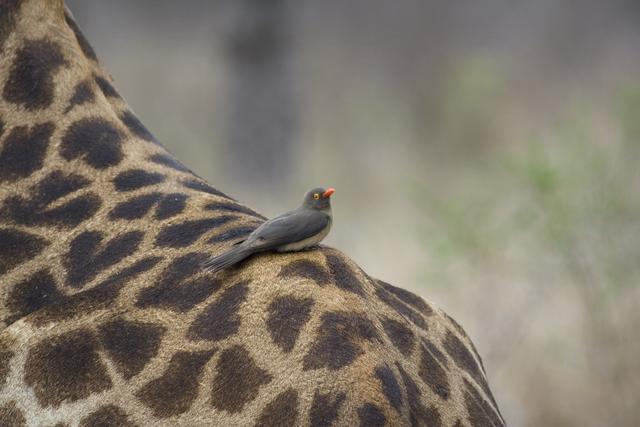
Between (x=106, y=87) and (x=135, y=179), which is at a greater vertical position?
(x=106, y=87)

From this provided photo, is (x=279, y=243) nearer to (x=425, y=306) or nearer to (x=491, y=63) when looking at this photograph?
(x=425, y=306)

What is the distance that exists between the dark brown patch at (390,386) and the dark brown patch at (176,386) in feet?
1.80

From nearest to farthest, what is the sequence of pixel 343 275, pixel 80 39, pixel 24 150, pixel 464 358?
1. pixel 343 275
2. pixel 464 358
3. pixel 24 150
4. pixel 80 39

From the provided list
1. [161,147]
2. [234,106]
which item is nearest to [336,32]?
[234,106]

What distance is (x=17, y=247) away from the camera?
11.5 ft

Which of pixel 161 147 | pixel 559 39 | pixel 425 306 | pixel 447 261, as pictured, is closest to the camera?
pixel 425 306

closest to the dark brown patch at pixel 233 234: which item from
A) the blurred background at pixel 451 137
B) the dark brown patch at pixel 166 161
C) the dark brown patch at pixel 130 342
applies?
the dark brown patch at pixel 130 342

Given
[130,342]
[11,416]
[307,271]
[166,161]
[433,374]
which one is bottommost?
[11,416]

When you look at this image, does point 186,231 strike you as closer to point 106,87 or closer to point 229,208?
point 229,208

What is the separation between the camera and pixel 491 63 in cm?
1609

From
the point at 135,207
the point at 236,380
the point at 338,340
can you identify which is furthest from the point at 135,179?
the point at 338,340

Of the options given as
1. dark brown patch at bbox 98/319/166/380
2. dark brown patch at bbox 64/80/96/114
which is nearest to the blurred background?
dark brown patch at bbox 64/80/96/114

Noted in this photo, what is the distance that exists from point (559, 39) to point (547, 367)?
379 inches

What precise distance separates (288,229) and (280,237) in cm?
4
